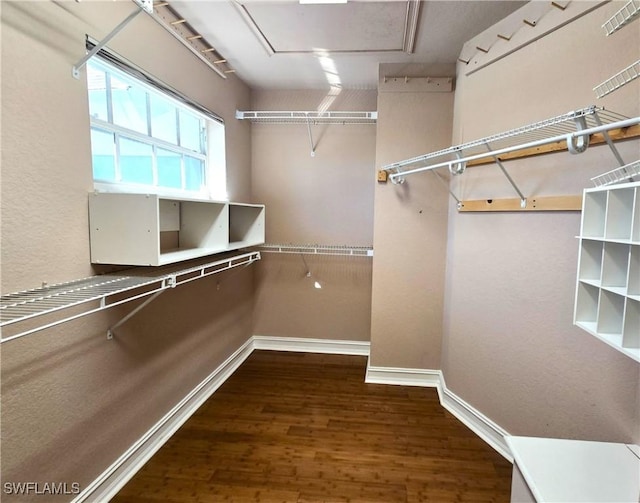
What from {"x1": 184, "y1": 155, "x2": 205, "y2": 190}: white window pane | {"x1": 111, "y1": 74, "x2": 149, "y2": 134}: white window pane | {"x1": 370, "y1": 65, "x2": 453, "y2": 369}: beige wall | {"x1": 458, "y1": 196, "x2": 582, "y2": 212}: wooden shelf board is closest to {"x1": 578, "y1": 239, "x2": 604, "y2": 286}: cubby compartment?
{"x1": 458, "y1": 196, "x2": 582, "y2": 212}: wooden shelf board

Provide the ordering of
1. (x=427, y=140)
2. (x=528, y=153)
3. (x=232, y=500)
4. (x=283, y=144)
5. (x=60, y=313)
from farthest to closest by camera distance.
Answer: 1. (x=283, y=144)
2. (x=427, y=140)
3. (x=528, y=153)
4. (x=232, y=500)
5. (x=60, y=313)

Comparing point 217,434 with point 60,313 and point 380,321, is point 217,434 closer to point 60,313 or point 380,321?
point 60,313

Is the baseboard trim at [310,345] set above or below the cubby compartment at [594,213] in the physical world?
below

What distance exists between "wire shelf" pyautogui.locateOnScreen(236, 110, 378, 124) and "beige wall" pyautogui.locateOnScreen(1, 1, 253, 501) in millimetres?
1198

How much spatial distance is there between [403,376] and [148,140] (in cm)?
271

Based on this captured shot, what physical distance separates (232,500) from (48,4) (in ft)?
7.79

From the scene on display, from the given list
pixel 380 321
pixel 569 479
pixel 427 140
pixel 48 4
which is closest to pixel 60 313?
pixel 48 4

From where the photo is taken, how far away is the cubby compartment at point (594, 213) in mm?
1198

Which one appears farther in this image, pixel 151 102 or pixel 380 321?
pixel 380 321

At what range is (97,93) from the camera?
165cm

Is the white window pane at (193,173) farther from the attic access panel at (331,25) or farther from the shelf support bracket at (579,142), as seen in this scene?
the shelf support bracket at (579,142)

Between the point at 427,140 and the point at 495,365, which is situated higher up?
the point at 427,140

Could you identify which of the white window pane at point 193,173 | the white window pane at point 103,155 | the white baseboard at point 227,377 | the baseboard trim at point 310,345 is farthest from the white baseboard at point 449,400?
the white window pane at point 103,155

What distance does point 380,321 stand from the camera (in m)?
2.94
